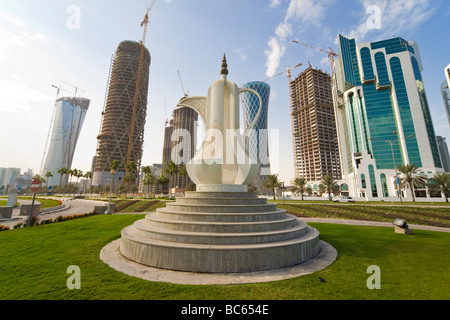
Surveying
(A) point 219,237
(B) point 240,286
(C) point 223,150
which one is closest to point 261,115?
(C) point 223,150

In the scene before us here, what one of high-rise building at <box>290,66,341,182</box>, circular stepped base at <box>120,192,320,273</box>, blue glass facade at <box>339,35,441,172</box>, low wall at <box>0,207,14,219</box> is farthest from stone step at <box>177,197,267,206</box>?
high-rise building at <box>290,66,341,182</box>

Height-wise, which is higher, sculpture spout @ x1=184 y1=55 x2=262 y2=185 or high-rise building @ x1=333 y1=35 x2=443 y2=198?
high-rise building @ x1=333 y1=35 x2=443 y2=198

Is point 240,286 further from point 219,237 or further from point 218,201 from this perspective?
point 218,201

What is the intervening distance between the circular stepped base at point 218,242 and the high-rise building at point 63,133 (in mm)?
167656

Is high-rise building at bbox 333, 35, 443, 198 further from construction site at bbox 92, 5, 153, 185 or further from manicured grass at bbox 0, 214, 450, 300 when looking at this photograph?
construction site at bbox 92, 5, 153, 185

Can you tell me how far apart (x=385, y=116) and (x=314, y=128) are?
1951 inches

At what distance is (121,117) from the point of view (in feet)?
353

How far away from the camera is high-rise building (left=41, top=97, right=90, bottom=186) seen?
132000 mm

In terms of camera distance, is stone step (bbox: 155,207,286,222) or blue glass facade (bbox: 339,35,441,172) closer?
stone step (bbox: 155,207,286,222)

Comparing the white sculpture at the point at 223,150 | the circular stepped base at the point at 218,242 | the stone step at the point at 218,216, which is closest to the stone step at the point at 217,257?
the circular stepped base at the point at 218,242

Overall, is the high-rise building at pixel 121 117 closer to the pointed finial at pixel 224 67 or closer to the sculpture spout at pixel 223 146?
the sculpture spout at pixel 223 146

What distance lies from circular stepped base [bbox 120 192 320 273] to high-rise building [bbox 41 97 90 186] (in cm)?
16766
